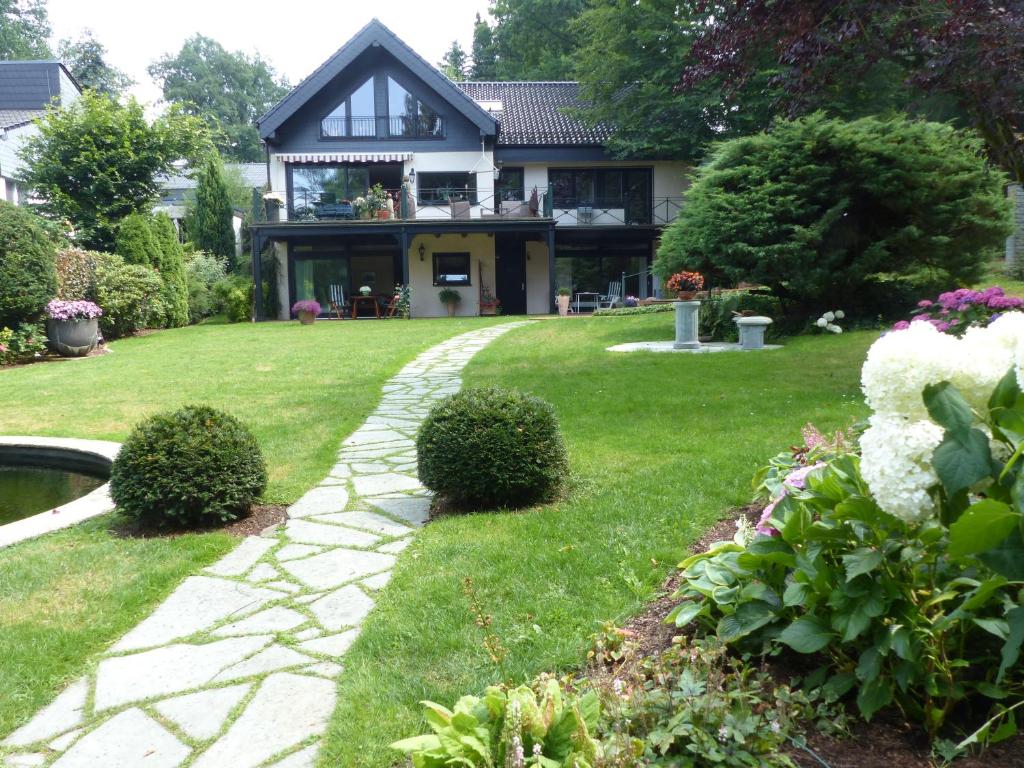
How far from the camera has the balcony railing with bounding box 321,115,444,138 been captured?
2412 centimetres

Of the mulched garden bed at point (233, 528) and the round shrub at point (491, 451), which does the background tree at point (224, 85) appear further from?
the round shrub at point (491, 451)

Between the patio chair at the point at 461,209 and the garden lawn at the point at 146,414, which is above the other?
the patio chair at the point at 461,209

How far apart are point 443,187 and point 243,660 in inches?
892

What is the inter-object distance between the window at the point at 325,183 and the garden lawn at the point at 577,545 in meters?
17.7

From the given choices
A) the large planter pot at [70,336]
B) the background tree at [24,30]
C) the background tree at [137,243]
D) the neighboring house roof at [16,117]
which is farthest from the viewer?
the background tree at [24,30]

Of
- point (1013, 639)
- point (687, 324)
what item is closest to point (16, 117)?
point (687, 324)

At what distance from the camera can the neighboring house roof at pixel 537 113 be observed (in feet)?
83.7

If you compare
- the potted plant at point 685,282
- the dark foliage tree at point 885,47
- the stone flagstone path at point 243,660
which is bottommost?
the stone flagstone path at point 243,660

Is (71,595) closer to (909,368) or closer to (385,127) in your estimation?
(909,368)

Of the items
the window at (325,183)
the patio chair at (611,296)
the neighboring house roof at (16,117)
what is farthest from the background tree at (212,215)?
the patio chair at (611,296)

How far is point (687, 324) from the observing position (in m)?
12.3

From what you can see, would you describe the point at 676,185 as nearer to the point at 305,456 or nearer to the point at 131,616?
the point at 305,456

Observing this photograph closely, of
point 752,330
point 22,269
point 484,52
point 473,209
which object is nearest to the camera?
point 752,330

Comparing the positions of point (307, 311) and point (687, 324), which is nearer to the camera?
point (687, 324)
